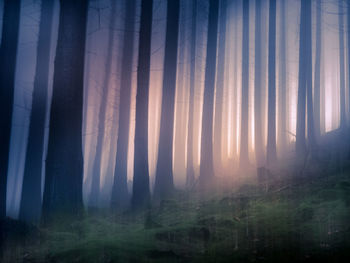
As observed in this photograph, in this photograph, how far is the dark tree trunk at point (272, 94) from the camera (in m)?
9.12

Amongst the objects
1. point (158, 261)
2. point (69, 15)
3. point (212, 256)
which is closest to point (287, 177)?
point (212, 256)

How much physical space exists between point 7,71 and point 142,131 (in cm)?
365

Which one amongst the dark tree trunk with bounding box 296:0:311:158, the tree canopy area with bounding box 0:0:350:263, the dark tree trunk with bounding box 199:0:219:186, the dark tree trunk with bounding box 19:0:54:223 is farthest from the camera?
the dark tree trunk with bounding box 296:0:311:158

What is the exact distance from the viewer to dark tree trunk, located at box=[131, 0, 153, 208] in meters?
6.93

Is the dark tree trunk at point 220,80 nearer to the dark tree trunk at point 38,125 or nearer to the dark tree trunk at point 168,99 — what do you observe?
the dark tree trunk at point 168,99

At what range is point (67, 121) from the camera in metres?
6.36

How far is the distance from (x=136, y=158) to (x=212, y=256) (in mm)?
3575

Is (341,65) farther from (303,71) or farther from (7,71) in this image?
(7,71)

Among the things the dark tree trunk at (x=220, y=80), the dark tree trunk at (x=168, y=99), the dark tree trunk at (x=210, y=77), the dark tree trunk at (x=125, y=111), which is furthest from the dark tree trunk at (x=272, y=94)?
the dark tree trunk at (x=125, y=111)

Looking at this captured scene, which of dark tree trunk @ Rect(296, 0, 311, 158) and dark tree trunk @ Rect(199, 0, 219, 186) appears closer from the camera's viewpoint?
dark tree trunk @ Rect(199, 0, 219, 186)

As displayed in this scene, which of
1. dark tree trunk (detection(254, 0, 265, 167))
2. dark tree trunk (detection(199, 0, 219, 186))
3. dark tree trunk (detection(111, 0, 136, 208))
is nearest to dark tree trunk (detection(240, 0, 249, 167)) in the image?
dark tree trunk (detection(254, 0, 265, 167))

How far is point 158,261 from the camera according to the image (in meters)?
4.29

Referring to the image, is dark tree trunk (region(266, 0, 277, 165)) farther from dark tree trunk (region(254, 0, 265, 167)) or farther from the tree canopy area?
dark tree trunk (region(254, 0, 265, 167))

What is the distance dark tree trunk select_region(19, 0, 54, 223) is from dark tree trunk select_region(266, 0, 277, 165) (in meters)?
6.97
